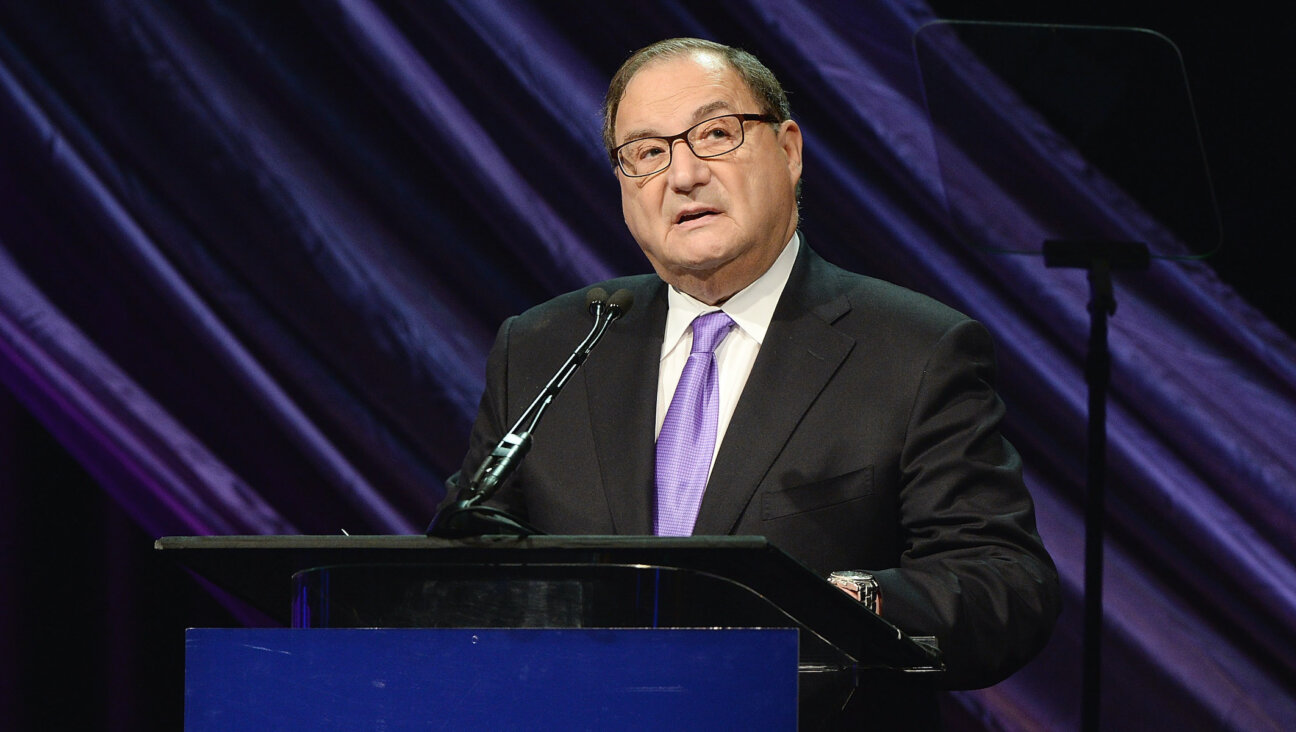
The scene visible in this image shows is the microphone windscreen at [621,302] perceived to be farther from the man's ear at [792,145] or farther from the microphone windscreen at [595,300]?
the man's ear at [792,145]

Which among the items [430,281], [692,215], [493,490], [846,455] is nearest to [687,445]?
[846,455]

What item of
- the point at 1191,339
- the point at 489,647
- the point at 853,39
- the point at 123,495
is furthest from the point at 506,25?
the point at 489,647

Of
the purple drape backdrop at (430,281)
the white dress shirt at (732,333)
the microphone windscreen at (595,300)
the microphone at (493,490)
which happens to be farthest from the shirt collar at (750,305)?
the purple drape backdrop at (430,281)

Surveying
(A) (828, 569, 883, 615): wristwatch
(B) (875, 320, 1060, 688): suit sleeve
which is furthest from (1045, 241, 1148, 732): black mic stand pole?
(A) (828, 569, 883, 615): wristwatch

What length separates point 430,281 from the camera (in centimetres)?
281

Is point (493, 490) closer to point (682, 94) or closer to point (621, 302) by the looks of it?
point (621, 302)

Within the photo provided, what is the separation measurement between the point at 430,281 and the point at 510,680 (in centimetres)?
177

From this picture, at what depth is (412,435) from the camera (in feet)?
9.04

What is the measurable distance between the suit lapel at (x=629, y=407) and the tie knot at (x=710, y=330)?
0.22 feet

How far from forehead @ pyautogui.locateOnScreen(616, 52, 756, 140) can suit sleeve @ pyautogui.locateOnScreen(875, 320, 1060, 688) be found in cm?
48

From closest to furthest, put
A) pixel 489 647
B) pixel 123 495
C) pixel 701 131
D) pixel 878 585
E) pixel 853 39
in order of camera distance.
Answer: pixel 489 647 < pixel 878 585 < pixel 701 131 < pixel 123 495 < pixel 853 39

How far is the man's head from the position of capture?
1998mm

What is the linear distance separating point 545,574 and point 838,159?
182 cm

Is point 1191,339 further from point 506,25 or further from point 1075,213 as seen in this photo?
point 506,25
